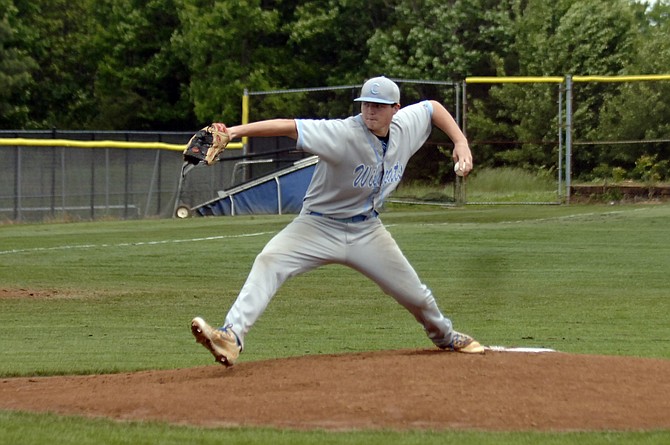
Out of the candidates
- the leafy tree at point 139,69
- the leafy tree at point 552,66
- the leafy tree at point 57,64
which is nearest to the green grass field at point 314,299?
the leafy tree at point 552,66

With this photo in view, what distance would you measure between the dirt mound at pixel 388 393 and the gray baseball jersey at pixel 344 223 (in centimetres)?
43

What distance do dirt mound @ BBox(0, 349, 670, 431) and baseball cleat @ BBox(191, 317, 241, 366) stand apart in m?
0.13

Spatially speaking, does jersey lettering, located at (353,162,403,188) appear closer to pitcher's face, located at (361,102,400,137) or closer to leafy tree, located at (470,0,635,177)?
pitcher's face, located at (361,102,400,137)

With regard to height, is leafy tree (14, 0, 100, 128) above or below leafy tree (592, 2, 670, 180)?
above

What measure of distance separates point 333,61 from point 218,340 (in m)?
40.5

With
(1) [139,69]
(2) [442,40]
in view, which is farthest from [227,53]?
(2) [442,40]

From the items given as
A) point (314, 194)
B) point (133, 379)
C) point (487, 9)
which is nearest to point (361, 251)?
point (314, 194)

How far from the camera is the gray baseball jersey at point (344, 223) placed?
687 cm

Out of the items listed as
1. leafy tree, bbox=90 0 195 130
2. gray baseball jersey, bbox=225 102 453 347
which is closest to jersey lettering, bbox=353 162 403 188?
gray baseball jersey, bbox=225 102 453 347

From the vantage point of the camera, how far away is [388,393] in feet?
20.6

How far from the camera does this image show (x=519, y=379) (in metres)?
6.60

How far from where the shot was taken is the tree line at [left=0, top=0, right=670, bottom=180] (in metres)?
28.5

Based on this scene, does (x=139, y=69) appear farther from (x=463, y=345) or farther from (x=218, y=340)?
(x=218, y=340)

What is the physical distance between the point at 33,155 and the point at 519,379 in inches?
834
